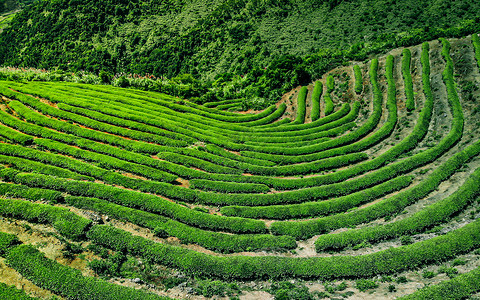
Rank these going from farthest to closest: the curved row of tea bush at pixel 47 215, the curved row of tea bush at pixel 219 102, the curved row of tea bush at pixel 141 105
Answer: the curved row of tea bush at pixel 219 102 < the curved row of tea bush at pixel 141 105 < the curved row of tea bush at pixel 47 215

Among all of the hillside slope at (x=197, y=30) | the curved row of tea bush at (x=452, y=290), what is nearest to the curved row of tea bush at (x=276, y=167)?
the curved row of tea bush at (x=452, y=290)

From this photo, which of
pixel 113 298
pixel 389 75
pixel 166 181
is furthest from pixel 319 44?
pixel 113 298

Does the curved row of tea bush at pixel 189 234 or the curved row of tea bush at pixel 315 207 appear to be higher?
the curved row of tea bush at pixel 315 207

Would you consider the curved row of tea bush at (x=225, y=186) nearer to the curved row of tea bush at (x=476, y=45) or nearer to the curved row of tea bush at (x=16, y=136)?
the curved row of tea bush at (x=16, y=136)

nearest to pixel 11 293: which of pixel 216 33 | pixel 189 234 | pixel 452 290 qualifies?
pixel 189 234

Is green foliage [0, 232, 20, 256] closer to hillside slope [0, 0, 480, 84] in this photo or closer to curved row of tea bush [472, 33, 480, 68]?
hillside slope [0, 0, 480, 84]

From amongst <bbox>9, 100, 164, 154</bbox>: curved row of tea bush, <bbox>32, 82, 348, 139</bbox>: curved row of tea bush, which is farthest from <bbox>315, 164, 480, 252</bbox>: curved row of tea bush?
<bbox>32, 82, 348, 139</bbox>: curved row of tea bush

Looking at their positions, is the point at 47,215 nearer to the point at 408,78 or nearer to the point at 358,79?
the point at 358,79
